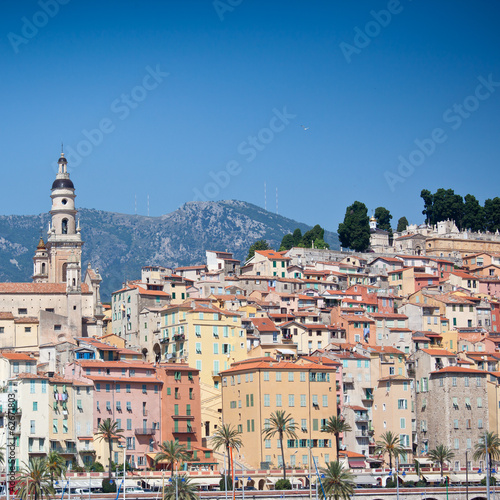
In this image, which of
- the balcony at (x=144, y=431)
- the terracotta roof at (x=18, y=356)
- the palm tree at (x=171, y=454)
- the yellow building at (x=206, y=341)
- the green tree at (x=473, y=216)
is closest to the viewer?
the palm tree at (x=171, y=454)

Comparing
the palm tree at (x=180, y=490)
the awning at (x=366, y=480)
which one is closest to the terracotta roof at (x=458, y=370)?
the awning at (x=366, y=480)

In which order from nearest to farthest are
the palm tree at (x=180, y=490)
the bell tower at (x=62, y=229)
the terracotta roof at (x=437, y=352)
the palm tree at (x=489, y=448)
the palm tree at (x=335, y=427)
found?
the palm tree at (x=180, y=490) → the palm tree at (x=335, y=427) → the palm tree at (x=489, y=448) → the terracotta roof at (x=437, y=352) → the bell tower at (x=62, y=229)

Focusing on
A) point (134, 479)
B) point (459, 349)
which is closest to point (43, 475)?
point (134, 479)

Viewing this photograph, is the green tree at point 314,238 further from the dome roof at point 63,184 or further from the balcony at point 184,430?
the balcony at point 184,430

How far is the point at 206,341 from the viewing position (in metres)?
108

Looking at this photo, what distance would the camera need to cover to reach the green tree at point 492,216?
582ft

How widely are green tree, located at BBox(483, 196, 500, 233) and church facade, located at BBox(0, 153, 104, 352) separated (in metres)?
71.3

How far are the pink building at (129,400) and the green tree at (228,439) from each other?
545 cm

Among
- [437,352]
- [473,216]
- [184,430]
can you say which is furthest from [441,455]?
[473,216]

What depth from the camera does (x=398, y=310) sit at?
128750 mm

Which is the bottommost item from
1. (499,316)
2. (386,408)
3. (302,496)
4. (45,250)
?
(302,496)

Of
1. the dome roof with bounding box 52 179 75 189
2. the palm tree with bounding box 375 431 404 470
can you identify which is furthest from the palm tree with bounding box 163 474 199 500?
the dome roof with bounding box 52 179 75 189

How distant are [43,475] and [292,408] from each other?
977 inches

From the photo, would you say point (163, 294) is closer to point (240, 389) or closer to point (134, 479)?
point (240, 389)
